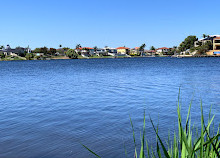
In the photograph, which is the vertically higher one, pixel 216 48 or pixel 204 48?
pixel 204 48

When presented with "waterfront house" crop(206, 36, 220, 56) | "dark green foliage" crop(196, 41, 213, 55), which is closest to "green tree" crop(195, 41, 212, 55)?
"dark green foliage" crop(196, 41, 213, 55)

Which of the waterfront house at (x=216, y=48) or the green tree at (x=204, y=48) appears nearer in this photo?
the waterfront house at (x=216, y=48)

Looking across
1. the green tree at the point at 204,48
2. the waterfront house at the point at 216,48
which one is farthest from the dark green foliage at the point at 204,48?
the waterfront house at the point at 216,48

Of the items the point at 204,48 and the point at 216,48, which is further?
the point at 204,48

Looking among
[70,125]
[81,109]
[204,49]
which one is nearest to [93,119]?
[70,125]

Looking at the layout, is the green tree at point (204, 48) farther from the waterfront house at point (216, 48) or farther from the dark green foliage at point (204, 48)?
the waterfront house at point (216, 48)

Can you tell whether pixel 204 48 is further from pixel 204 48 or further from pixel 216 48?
pixel 216 48

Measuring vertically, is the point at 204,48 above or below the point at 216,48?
above

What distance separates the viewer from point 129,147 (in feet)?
31.2

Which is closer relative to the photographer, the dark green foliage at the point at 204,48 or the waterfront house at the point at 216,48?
the waterfront house at the point at 216,48

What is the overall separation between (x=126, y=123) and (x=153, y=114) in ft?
8.03

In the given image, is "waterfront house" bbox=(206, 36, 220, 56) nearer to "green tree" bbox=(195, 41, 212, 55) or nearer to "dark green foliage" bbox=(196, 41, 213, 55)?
"green tree" bbox=(195, 41, 212, 55)

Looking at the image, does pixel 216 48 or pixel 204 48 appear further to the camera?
pixel 204 48

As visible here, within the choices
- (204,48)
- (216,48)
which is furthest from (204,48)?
(216,48)
